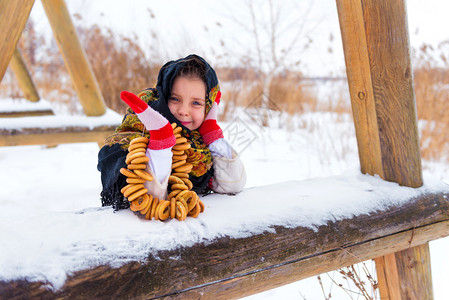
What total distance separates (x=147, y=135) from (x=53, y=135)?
6.64ft

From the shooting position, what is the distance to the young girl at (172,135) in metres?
1.04

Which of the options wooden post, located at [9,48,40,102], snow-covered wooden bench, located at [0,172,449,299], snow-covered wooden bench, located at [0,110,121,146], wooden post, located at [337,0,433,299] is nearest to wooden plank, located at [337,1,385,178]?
wooden post, located at [337,0,433,299]

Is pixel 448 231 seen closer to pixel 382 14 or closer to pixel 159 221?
pixel 382 14

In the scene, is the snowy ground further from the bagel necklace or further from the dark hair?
the dark hair

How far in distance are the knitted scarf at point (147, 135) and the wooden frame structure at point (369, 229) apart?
1.10ft

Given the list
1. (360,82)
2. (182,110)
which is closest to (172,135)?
(182,110)

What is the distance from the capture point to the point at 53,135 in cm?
281

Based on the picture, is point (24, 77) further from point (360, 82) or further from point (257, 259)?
point (257, 259)

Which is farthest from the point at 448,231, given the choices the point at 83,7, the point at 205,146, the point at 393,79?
the point at 83,7

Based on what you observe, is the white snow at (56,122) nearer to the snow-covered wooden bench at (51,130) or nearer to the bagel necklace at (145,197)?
the snow-covered wooden bench at (51,130)

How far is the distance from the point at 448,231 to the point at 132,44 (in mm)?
4732

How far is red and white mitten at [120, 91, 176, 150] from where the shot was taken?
0.98 m

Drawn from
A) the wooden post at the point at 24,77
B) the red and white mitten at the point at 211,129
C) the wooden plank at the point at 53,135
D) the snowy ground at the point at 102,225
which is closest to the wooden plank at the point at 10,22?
the snowy ground at the point at 102,225

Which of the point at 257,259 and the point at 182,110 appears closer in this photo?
the point at 257,259
